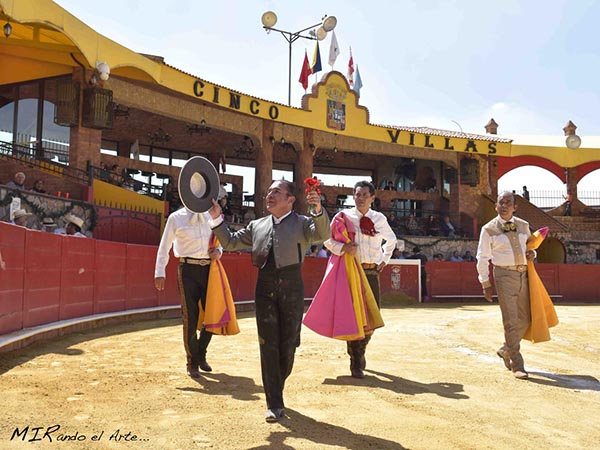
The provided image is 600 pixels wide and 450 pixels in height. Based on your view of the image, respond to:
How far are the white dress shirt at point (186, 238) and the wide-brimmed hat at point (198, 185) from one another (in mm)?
817

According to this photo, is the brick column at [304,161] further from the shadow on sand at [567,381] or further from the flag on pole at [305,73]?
the shadow on sand at [567,381]

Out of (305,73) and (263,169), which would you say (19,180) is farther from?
(305,73)

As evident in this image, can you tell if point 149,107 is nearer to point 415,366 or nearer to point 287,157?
point 287,157

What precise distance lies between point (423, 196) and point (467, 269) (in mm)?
6197

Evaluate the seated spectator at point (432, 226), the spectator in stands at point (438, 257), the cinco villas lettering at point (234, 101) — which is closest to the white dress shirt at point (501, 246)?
the cinco villas lettering at point (234, 101)

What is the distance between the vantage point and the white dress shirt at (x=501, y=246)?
18.1 ft

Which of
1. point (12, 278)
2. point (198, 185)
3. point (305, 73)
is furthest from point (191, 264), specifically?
point (305, 73)

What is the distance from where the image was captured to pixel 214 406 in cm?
381

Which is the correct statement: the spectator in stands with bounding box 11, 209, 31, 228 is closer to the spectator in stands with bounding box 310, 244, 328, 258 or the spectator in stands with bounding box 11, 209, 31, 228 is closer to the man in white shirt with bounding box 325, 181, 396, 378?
the man in white shirt with bounding box 325, 181, 396, 378

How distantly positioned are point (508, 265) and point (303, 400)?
8.30 ft

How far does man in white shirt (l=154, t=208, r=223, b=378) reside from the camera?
4915mm

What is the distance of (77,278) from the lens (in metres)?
8.27

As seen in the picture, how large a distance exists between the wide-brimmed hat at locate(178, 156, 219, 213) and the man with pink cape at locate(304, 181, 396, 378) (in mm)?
1129

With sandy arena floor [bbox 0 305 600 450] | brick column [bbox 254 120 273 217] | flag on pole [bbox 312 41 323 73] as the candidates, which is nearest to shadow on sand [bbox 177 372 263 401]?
sandy arena floor [bbox 0 305 600 450]
